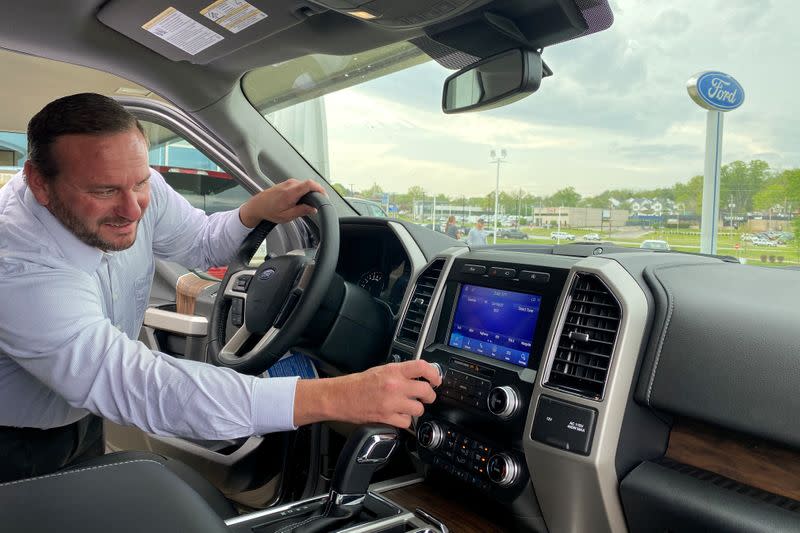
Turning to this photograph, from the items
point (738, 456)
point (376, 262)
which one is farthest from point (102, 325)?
point (738, 456)

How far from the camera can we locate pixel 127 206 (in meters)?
1.61

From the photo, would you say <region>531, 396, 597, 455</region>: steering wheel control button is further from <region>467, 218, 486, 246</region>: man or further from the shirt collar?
the shirt collar

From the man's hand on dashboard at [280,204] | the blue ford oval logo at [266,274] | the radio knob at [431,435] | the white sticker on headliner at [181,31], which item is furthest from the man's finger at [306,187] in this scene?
the radio knob at [431,435]

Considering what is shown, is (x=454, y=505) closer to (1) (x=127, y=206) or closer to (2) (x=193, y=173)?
(1) (x=127, y=206)

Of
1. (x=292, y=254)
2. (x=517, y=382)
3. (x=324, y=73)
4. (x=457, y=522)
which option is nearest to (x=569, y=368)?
(x=517, y=382)

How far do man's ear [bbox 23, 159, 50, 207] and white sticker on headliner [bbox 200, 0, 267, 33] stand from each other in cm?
65

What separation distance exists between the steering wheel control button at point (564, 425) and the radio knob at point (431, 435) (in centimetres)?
30

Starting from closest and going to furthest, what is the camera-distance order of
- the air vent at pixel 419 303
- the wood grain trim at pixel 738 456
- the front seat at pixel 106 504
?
the front seat at pixel 106 504, the wood grain trim at pixel 738 456, the air vent at pixel 419 303

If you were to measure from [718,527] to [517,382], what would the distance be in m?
0.46

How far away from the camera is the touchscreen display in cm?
147

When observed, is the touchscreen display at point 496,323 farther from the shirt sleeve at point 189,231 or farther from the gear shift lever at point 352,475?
the shirt sleeve at point 189,231

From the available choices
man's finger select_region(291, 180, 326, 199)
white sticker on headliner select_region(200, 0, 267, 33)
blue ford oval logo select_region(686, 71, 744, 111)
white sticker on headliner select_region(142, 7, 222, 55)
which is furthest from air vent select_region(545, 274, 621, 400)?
white sticker on headliner select_region(142, 7, 222, 55)

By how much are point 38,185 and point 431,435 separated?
1.12 meters

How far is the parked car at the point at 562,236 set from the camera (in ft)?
6.00
